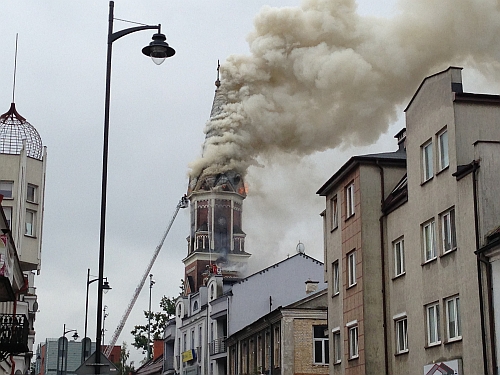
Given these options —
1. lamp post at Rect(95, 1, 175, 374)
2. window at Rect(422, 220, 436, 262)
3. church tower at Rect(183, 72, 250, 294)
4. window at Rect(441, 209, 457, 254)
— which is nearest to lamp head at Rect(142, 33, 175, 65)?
lamp post at Rect(95, 1, 175, 374)

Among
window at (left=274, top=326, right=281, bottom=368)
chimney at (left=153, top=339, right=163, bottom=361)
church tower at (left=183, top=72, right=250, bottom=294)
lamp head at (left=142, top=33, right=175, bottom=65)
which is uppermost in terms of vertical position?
church tower at (left=183, top=72, right=250, bottom=294)

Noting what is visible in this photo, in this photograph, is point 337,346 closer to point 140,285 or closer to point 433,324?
point 433,324

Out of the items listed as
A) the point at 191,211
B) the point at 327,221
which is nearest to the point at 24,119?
the point at 327,221

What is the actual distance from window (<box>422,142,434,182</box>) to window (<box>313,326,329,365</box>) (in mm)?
19708

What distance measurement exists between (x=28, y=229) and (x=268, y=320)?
46.3 feet

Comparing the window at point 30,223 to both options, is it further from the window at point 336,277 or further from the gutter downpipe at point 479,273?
the gutter downpipe at point 479,273

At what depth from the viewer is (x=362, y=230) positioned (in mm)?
31250

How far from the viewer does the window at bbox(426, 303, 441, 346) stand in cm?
2602

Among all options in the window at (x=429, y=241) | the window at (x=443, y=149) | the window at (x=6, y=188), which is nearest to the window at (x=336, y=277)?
the window at (x=429, y=241)

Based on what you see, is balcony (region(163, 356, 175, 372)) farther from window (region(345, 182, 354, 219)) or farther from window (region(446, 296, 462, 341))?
window (region(446, 296, 462, 341))

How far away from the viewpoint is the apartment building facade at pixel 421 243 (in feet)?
77.4

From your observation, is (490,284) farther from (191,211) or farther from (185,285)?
(191,211)

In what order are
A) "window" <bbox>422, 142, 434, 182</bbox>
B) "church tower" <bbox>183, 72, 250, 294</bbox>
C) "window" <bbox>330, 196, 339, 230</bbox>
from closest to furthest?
"window" <bbox>422, 142, 434, 182</bbox>, "window" <bbox>330, 196, 339, 230</bbox>, "church tower" <bbox>183, 72, 250, 294</bbox>

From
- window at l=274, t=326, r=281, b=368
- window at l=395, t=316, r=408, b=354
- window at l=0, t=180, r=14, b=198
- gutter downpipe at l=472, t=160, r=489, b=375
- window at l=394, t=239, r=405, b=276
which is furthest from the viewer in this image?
window at l=274, t=326, r=281, b=368
